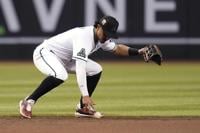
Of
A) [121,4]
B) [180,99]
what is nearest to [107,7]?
[121,4]

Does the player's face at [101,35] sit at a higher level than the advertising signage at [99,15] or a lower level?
higher

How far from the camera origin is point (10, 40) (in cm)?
1747

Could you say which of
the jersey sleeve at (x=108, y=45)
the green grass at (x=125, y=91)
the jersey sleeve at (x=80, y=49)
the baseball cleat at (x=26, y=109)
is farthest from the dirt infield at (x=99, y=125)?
the jersey sleeve at (x=108, y=45)

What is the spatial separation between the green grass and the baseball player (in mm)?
453

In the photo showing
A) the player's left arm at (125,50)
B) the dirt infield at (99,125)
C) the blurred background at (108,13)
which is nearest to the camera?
the dirt infield at (99,125)

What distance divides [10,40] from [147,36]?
11.2 ft

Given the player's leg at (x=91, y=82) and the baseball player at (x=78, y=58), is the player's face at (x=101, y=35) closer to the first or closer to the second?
the baseball player at (x=78, y=58)

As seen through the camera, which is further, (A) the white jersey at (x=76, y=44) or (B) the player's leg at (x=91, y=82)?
(B) the player's leg at (x=91, y=82)

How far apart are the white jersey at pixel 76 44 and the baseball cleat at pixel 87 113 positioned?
25.4 inches

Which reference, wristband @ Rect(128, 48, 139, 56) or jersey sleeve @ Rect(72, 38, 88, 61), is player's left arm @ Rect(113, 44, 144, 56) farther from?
jersey sleeve @ Rect(72, 38, 88, 61)

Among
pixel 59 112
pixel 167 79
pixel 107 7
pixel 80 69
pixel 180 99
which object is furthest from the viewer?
pixel 107 7

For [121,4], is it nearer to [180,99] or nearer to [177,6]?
[177,6]

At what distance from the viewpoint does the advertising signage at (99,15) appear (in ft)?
57.1

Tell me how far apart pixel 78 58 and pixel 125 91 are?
360 centimetres
